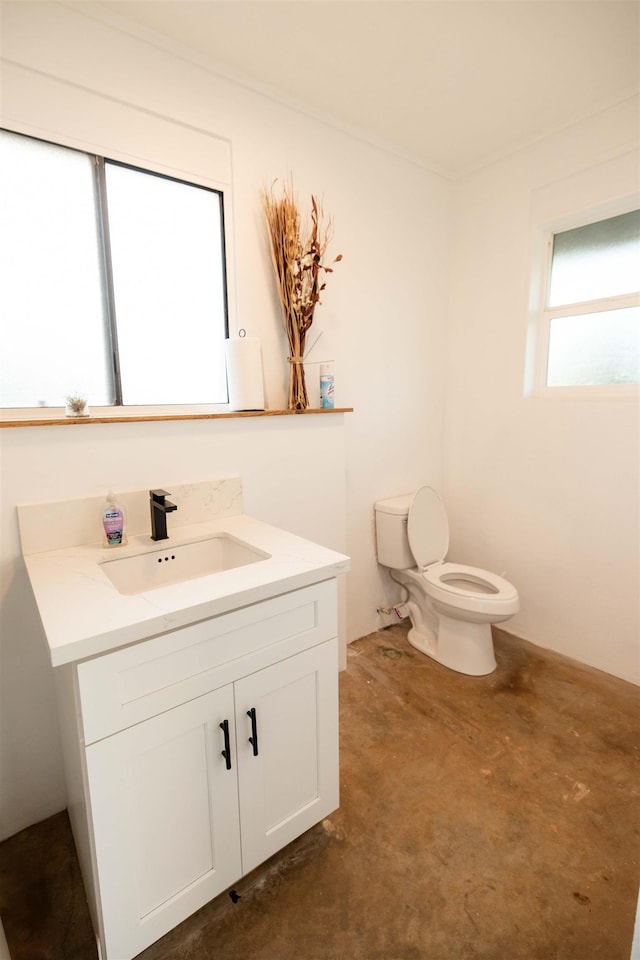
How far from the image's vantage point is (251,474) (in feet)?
5.92

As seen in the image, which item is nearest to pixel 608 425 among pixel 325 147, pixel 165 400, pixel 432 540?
pixel 432 540

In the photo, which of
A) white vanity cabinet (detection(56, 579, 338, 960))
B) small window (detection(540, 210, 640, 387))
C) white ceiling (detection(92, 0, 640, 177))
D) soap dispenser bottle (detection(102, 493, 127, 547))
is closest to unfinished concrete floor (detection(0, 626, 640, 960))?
white vanity cabinet (detection(56, 579, 338, 960))

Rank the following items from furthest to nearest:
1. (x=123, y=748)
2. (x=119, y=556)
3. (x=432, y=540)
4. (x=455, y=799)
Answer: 1. (x=432, y=540)
2. (x=455, y=799)
3. (x=119, y=556)
4. (x=123, y=748)

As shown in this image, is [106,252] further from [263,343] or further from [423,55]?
[423,55]

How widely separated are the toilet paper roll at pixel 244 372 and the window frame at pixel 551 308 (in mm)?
1433

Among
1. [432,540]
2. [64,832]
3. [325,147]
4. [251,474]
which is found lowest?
[64,832]

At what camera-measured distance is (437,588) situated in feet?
7.02

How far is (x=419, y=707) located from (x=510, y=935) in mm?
831

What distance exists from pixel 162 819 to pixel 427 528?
1735 millimetres

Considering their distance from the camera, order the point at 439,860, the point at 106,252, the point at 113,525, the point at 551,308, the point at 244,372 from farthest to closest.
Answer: the point at 551,308 → the point at 244,372 → the point at 106,252 → the point at 113,525 → the point at 439,860

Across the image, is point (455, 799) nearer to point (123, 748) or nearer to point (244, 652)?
point (244, 652)

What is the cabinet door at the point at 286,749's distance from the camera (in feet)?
3.68

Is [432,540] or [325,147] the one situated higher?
[325,147]

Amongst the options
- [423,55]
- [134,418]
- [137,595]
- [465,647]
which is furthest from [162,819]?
[423,55]
